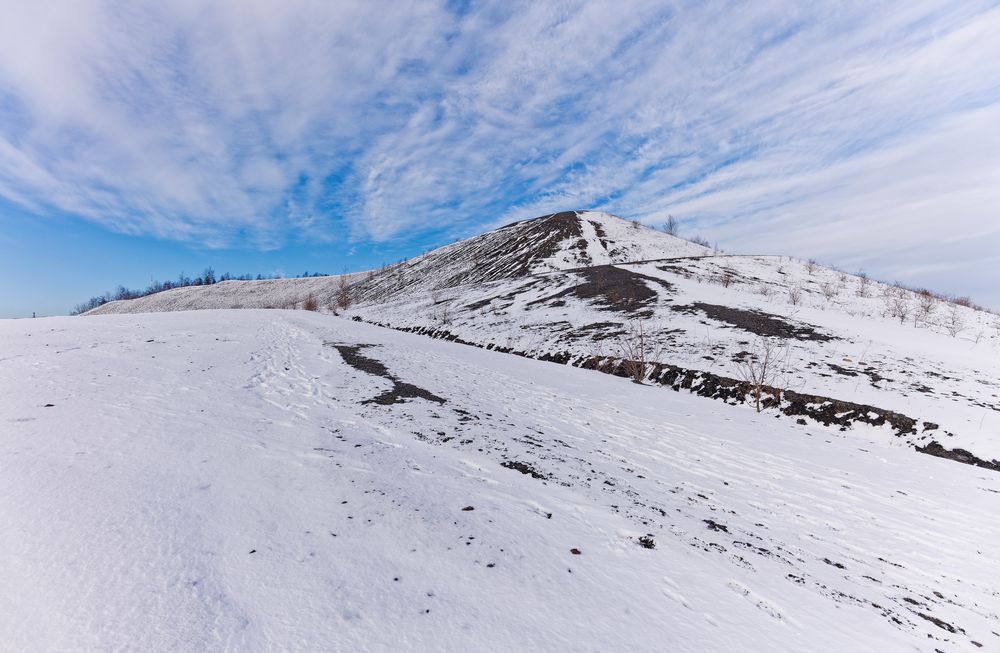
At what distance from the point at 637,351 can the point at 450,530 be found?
12926 millimetres

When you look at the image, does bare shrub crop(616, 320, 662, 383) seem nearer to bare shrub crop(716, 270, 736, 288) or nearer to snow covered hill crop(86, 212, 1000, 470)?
snow covered hill crop(86, 212, 1000, 470)

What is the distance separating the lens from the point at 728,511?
5223mm

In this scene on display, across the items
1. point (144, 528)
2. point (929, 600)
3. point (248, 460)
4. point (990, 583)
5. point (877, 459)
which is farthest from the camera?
point (877, 459)

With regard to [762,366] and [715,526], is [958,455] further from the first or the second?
[715,526]

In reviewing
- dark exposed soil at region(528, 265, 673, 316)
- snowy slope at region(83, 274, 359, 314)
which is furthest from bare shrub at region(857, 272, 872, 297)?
snowy slope at region(83, 274, 359, 314)

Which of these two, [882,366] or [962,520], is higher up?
[882,366]

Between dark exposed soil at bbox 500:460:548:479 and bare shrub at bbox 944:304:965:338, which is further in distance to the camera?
bare shrub at bbox 944:304:965:338

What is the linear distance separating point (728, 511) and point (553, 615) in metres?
3.53

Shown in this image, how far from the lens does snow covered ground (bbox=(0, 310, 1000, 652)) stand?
2609 mm

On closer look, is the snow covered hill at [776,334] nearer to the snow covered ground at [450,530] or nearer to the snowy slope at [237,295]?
the snow covered ground at [450,530]

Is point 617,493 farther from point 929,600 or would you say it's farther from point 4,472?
→ point 4,472

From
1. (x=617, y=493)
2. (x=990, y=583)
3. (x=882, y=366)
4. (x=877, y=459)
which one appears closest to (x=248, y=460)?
(x=617, y=493)

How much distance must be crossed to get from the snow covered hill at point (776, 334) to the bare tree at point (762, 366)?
0.32 feet

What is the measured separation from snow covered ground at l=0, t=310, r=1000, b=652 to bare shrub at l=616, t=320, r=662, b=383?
16.9 ft
